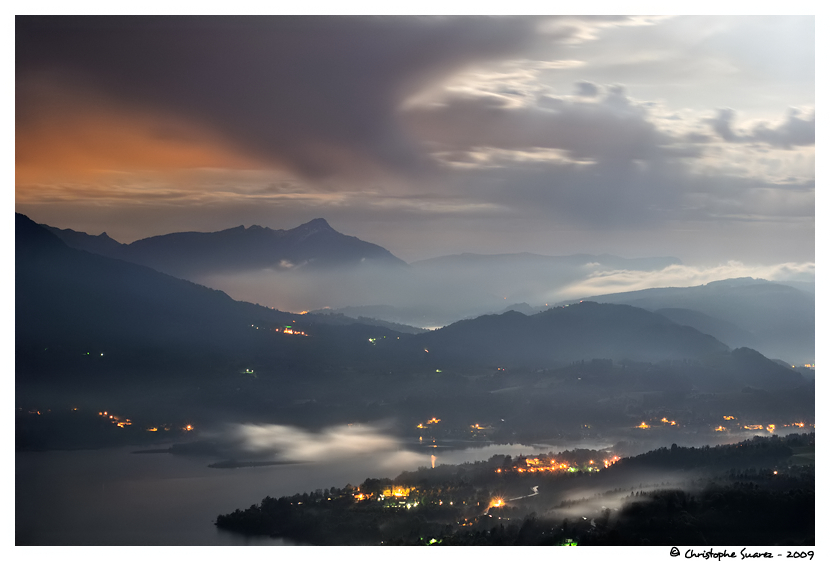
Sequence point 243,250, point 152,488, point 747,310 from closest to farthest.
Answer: point 152,488 → point 747,310 → point 243,250

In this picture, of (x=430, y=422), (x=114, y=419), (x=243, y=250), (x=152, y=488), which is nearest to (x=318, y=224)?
(x=243, y=250)

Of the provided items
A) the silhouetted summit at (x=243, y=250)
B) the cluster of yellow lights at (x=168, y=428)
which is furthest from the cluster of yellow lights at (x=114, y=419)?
the silhouetted summit at (x=243, y=250)

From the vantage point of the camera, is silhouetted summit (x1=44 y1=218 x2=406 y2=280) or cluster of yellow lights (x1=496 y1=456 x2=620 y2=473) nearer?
cluster of yellow lights (x1=496 y1=456 x2=620 y2=473)

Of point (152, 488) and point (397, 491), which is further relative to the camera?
point (152, 488)

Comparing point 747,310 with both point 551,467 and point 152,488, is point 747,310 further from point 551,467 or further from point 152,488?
point 152,488

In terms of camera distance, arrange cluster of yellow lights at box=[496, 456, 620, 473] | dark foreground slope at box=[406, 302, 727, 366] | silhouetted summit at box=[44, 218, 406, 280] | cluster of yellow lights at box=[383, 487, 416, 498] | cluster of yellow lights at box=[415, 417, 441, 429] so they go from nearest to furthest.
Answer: cluster of yellow lights at box=[383, 487, 416, 498] < cluster of yellow lights at box=[496, 456, 620, 473] < cluster of yellow lights at box=[415, 417, 441, 429] < silhouetted summit at box=[44, 218, 406, 280] < dark foreground slope at box=[406, 302, 727, 366]

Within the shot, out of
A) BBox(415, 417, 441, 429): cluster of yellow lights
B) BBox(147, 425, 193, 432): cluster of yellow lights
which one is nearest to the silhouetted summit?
BBox(415, 417, 441, 429): cluster of yellow lights

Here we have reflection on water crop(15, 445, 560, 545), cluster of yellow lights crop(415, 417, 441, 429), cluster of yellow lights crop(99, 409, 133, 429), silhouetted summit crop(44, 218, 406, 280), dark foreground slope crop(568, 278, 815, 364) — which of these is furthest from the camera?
cluster of yellow lights crop(99, 409, 133, 429)

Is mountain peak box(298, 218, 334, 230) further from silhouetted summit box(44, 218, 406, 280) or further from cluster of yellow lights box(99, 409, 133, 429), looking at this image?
cluster of yellow lights box(99, 409, 133, 429)

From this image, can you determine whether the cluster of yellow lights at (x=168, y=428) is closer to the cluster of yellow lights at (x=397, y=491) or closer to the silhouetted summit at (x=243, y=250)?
the silhouetted summit at (x=243, y=250)

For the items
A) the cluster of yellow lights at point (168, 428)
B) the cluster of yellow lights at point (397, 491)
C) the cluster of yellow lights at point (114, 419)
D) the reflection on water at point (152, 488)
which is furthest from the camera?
the cluster of yellow lights at point (114, 419)
